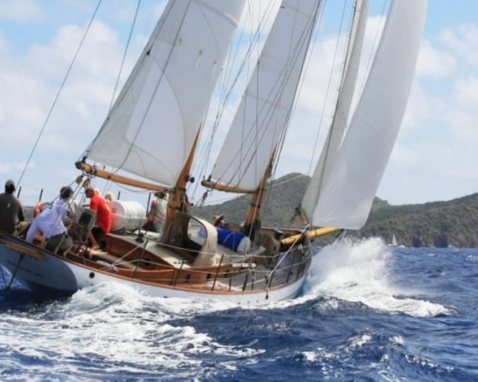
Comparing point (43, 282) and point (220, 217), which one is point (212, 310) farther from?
point (220, 217)

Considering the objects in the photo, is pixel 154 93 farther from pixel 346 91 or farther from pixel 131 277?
pixel 346 91

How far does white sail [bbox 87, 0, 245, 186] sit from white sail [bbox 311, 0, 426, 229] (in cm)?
482

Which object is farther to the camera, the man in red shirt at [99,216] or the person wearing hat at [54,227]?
the man in red shirt at [99,216]

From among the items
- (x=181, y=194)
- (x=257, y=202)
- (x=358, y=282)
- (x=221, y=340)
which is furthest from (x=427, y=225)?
(x=221, y=340)

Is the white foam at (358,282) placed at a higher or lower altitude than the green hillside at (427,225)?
lower

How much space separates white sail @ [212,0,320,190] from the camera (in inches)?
930

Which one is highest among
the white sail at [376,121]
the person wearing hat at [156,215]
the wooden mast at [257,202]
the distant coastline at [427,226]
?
the distant coastline at [427,226]

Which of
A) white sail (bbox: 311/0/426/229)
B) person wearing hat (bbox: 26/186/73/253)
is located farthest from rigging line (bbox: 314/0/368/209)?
person wearing hat (bbox: 26/186/73/253)

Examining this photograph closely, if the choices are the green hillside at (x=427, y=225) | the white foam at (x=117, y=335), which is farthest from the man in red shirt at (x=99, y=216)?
the green hillside at (x=427, y=225)

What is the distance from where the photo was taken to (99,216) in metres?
17.2

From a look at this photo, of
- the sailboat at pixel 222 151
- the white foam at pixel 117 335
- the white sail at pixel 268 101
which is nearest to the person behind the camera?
the white foam at pixel 117 335

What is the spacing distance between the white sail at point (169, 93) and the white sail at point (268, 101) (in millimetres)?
4670

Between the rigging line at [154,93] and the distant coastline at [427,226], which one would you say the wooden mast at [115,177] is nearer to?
the rigging line at [154,93]

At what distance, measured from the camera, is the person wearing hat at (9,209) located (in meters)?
15.4
